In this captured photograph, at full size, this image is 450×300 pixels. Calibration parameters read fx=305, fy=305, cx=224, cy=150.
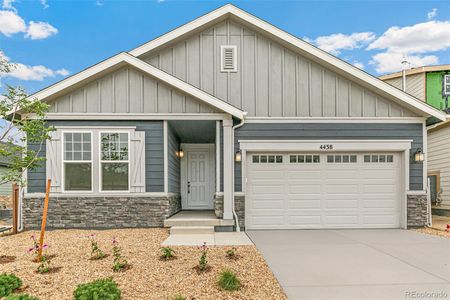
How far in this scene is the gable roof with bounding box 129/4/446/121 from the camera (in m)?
7.93

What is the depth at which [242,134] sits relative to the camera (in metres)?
8.04

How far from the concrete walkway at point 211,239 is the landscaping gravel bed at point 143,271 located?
11.7 inches

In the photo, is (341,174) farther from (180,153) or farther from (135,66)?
(135,66)

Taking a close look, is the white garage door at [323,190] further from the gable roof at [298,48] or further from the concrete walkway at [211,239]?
the gable roof at [298,48]

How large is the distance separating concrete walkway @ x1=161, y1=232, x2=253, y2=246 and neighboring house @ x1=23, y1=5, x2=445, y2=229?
69 centimetres

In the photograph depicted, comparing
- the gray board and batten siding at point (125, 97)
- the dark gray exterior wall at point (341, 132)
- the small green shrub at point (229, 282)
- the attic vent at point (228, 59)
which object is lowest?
the small green shrub at point (229, 282)

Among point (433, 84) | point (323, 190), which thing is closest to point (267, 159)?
point (323, 190)

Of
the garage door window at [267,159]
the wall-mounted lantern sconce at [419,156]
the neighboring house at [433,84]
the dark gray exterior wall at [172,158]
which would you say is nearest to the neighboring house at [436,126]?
the neighboring house at [433,84]

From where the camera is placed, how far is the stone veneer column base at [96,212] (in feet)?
24.5

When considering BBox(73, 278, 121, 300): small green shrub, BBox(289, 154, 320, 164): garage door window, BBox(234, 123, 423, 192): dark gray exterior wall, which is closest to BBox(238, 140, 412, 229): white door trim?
BBox(234, 123, 423, 192): dark gray exterior wall

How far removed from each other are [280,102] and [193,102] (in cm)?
235

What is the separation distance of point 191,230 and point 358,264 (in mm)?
3725

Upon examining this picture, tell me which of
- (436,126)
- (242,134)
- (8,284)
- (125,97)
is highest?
(125,97)

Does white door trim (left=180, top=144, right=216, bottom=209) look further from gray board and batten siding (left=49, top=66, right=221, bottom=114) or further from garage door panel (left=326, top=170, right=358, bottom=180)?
garage door panel (left=326, top=170, right=358, bottom=180)
